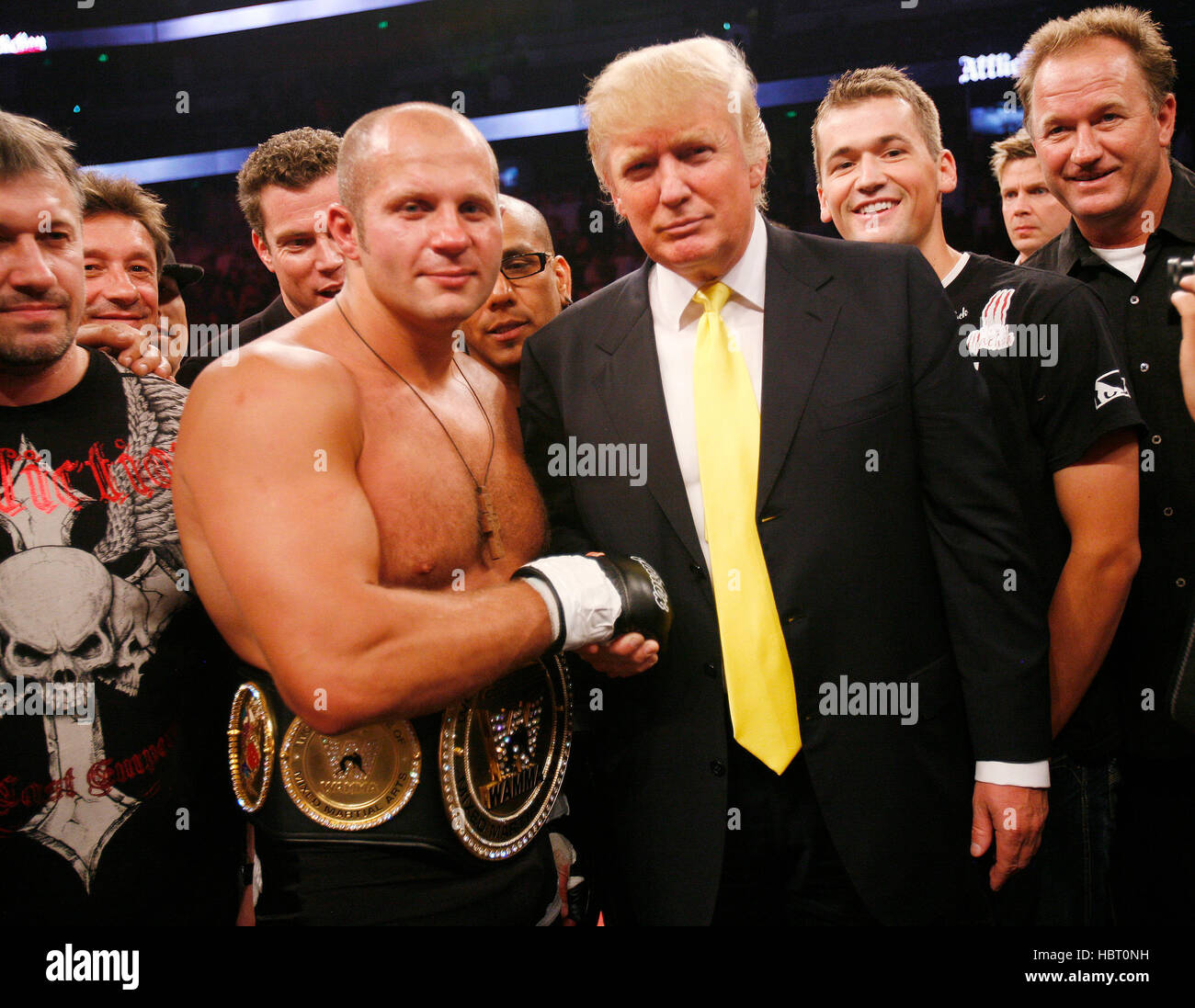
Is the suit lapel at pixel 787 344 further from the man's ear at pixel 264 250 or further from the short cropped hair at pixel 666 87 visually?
the man's ear at pixel 264 250

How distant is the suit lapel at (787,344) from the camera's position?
5.13 ft

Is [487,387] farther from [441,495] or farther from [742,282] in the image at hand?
[742,282]

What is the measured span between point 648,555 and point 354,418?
22.9 inches

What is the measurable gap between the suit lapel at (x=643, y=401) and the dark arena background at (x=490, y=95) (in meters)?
0.71

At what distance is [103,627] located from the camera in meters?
1.71

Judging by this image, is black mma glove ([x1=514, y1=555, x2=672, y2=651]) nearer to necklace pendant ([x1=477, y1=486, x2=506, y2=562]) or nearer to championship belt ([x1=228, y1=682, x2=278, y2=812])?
necklace pendant ([x1=477, y1=486, x2=506, y2=562])

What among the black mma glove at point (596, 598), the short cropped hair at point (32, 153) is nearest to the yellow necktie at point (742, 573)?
the black mma glove at point (596, 598)

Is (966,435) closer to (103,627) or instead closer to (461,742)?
(461,742)

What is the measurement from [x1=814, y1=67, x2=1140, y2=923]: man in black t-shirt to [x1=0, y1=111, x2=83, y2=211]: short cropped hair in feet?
5.87

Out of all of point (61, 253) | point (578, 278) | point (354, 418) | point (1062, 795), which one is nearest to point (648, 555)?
point (354, 418)

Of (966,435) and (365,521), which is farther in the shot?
(966,435)

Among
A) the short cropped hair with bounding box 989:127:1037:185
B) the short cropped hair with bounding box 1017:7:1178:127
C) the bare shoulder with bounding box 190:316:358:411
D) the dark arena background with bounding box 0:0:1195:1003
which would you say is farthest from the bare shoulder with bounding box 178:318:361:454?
the short cropped hair with bounding box 989:127:1037:185

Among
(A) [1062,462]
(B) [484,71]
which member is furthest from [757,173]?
(B) [484,71]

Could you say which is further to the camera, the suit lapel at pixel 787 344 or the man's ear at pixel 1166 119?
the man's ear at pixel 1166 119
